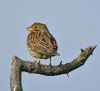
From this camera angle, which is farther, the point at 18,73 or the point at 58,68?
the point at 58,68

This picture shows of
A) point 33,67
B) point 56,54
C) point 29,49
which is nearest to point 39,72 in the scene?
point 33,67

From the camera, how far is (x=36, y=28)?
14.8 meters

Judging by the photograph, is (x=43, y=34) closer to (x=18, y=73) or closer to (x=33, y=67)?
(x=33, y=67)

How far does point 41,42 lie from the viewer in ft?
44.9

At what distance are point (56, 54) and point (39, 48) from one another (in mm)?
936

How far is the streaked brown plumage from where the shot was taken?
13.1 meters

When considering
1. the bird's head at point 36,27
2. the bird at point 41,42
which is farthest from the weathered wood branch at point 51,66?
the bird's head at point 36,27

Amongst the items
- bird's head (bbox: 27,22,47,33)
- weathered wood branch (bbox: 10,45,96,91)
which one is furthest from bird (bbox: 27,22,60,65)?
weathered wood branch (bbox: 10,45,96,91)

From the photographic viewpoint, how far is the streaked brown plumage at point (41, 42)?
43.1ft

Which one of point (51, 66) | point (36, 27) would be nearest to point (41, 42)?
point (36, 27)

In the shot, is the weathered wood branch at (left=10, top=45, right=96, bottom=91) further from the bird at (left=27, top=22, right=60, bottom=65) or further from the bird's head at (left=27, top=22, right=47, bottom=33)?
the bird's head at (left=27, top=22, right=47, bottom=33)

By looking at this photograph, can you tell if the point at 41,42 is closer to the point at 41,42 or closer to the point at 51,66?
the point at 41,42

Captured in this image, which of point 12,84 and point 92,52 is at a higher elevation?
point 92,52

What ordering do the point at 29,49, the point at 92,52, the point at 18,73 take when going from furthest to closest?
1. the point at 29,49
2. the point at 92,52
3. the point at 18,73
